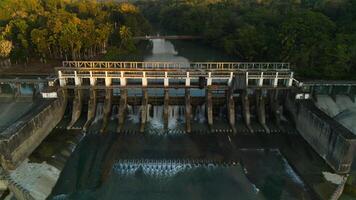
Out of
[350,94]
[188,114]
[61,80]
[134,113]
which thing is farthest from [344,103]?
[61,80]

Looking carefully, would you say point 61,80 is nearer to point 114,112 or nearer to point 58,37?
point 114,112

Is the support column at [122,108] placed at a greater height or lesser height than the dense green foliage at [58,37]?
lesser

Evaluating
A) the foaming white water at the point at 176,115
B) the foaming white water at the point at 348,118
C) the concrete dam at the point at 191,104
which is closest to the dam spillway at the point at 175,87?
the concrete dam at the point at 191,104

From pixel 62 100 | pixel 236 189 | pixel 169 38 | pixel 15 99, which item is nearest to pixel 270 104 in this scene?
pixel 236 189

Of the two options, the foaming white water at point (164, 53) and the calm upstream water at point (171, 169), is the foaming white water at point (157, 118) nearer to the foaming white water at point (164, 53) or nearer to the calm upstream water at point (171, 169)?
the calm upstream water at point (171, 169)

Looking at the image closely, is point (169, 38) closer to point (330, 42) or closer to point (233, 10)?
point (233, 10)

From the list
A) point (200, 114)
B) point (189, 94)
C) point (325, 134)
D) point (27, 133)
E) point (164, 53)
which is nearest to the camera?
point (27, 133)

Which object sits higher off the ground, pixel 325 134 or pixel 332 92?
pixel 332 92

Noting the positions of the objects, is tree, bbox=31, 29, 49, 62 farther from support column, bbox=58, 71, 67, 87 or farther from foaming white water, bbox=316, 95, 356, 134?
foaming white water, bbox=316, 95, 356, 134
